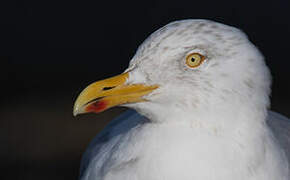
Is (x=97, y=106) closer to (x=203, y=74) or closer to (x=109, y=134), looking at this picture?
(x=203, y=74)

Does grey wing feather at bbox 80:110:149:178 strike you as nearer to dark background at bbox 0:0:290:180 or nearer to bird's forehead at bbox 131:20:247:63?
bird's forehead at bbox 131:20:247:63

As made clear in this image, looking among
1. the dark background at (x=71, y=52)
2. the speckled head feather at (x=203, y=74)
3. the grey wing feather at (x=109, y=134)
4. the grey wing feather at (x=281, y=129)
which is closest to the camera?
the speckled head feather at (x=203, y=74)

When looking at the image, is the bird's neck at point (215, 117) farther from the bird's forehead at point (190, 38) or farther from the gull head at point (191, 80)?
the bird's forehead at point (190, 38)

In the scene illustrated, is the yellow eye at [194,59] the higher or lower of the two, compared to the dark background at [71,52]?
higher

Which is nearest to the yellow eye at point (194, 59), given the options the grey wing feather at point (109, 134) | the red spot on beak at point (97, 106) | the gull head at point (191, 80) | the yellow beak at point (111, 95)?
the gull head at point (191, 80)

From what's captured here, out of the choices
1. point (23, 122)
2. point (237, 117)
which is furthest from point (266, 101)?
point (23, 122)

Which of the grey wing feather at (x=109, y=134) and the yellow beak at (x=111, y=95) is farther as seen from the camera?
the grey wing feather at (x=109, y=134)

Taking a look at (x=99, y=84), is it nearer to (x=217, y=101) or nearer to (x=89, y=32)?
(x=217, y=101)
